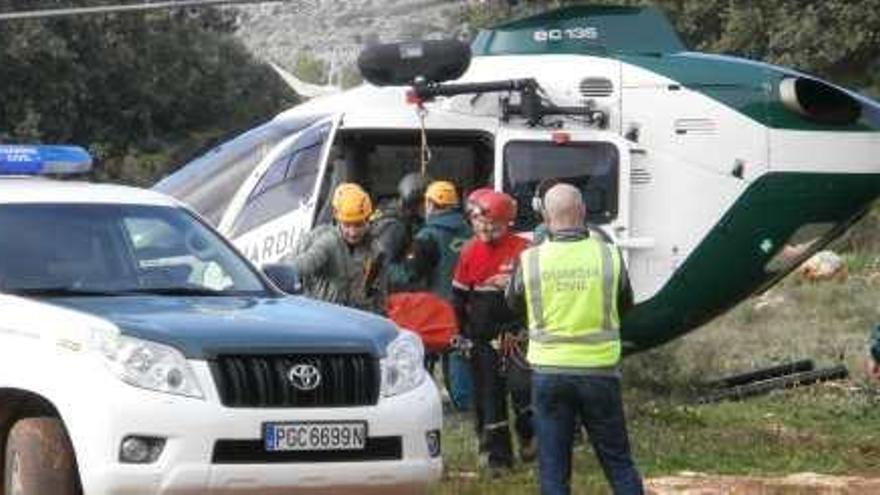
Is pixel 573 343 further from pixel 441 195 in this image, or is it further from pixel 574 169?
pixel 574 169

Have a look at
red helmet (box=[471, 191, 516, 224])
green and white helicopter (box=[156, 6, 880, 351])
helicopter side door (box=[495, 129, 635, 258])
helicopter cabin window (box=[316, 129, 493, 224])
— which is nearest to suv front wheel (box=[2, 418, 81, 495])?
red helmet (box=[471, 191, 516, 224])

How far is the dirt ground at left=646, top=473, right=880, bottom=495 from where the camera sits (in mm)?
10164

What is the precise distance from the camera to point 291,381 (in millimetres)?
8328

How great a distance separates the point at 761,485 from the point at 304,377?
312 cm

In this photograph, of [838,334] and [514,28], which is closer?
[514,28]

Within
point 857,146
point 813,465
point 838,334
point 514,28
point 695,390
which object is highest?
point 514,28

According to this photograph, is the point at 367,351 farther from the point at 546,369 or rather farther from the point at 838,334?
the point at 838,334

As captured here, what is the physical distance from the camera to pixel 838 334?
66.9 feet

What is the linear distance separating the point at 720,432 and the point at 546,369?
4.17 m

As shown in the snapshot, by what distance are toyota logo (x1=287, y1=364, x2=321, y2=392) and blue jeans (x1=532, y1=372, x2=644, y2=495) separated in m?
1.06

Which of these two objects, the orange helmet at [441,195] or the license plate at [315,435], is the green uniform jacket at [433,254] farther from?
the license plate at [315,435]

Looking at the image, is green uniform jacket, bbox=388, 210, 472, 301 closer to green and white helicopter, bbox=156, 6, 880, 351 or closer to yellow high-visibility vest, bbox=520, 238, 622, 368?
green and white helicopter, bbox=156, 6, 880, 351

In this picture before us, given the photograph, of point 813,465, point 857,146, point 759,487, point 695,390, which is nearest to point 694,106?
point 857,146

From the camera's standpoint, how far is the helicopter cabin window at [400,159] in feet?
47.9
